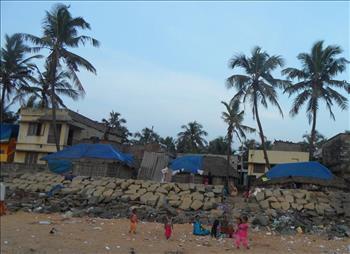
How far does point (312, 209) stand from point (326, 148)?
11.1 m

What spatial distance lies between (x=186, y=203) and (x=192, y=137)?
33765 mm

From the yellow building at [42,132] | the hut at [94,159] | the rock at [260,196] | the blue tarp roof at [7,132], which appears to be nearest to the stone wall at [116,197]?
the rock at [260,196]

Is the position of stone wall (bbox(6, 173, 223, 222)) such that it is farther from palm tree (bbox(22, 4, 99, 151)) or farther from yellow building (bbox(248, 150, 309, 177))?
yellow building (bbox(248, 150, 309, 177))

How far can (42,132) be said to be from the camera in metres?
38.9

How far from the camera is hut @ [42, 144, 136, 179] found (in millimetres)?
27453

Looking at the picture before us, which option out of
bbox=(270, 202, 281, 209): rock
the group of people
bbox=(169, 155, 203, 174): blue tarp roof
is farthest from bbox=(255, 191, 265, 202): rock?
bbox=(169, 155, 203, 174): blue tarp roof

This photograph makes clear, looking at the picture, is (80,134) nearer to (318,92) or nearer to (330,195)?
(318,92)

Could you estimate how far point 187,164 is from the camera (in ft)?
95.9

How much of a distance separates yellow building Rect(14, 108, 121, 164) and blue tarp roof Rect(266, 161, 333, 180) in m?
17.8

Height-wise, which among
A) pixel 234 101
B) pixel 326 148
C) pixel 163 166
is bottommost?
pixel 163 166

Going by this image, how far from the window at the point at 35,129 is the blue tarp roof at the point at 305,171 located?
22414 mm

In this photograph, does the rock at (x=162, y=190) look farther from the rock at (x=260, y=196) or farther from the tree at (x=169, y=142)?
the tree at (x=169, y=142)

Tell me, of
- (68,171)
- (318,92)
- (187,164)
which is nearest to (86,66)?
(68,171)

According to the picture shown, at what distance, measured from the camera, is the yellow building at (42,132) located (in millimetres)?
38094
